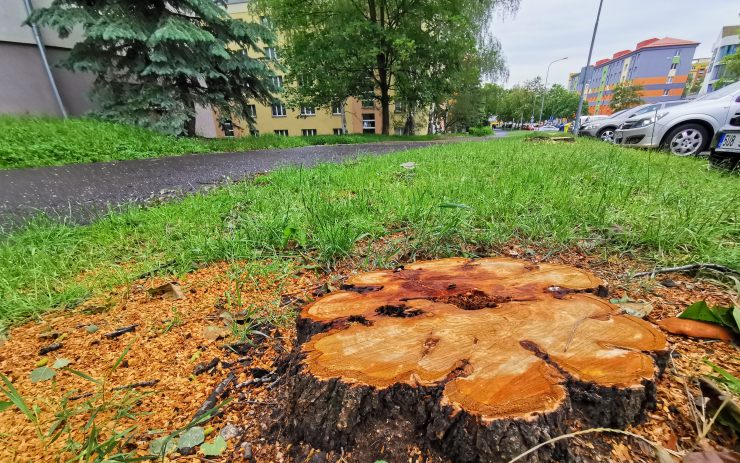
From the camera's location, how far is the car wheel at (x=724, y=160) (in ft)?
14.2

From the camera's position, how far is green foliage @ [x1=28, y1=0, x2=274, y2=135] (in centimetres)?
679

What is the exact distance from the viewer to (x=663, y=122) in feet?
20.6

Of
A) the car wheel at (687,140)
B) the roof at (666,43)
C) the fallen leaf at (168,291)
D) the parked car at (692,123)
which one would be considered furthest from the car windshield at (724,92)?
the roof at (666,43)

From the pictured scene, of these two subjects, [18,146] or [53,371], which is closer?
[53,371]

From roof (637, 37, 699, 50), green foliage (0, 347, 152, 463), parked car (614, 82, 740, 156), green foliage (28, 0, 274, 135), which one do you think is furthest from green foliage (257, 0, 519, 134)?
roof (637, 37, 699, 50)

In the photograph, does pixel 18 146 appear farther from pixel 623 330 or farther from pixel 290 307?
pixel 623 330

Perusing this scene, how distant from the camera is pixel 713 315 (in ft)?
3.86

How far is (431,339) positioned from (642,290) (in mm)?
1349

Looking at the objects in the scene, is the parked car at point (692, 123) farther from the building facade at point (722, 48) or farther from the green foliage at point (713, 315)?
the building facade at point (722, 48)

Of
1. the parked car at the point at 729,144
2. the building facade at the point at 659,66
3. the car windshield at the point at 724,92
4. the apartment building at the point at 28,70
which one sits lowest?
the parked car at the point at 729,144

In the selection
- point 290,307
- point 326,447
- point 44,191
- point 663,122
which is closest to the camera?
point 326,447

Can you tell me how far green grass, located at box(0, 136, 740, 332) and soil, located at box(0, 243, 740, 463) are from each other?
0.15m

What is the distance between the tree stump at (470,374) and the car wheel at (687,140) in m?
7.41

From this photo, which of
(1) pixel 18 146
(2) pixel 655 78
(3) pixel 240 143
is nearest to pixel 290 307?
(1) pixel 18 146
